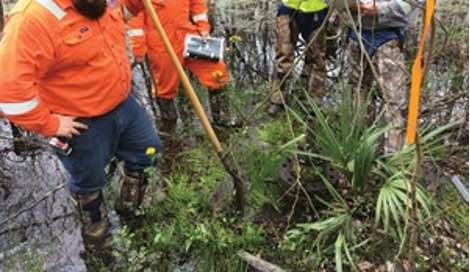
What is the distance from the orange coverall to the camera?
15.5ft

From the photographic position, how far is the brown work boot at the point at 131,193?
159 inches

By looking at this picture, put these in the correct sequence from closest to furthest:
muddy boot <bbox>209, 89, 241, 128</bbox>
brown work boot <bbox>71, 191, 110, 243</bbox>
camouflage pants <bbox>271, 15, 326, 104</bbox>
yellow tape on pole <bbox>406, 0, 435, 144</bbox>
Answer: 1. yellow tape on pole <bbox>406, 0, 435, 144</bbox>
2. brown work boot <bbox>71, 191, 110, 243</bbox>
3. camouflage pants <bbox>271, 15, 326, 104</bbox>
4. muddy boot <bbox>209, 89, 241, 128</bbox>

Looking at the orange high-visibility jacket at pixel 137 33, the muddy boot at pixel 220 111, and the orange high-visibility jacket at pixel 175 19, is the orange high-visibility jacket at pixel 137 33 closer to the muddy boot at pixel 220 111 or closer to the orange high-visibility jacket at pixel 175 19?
the orange high-visibility jacket at pixel 175 19

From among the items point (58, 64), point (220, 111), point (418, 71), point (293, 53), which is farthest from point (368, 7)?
point (58, 64)

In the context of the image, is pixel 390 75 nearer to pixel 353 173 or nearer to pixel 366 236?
pixel 353 173

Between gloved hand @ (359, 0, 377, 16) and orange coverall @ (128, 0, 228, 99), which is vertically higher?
gloved hand @ (359, 0, 377, 16)

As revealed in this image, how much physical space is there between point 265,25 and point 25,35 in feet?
14.2

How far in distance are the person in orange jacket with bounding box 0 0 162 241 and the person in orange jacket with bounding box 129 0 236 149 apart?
3.83ft

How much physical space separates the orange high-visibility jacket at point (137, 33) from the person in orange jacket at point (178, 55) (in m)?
0.06

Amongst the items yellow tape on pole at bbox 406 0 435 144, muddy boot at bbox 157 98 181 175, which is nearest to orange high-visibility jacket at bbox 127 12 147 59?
muddy boot at bbox 157 98 181 175

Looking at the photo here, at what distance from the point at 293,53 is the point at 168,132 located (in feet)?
4.66

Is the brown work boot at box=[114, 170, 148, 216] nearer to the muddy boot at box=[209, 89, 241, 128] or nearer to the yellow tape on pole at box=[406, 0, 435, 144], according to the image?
the muddy boot at box=[209, 89, 241, 128]

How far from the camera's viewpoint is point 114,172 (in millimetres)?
4613

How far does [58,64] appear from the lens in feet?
10.2
